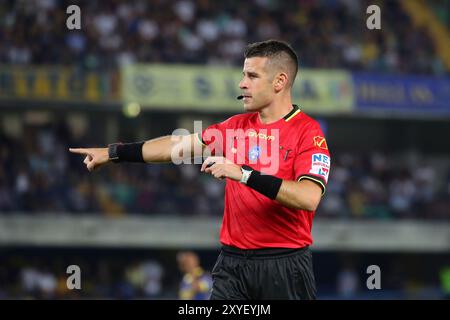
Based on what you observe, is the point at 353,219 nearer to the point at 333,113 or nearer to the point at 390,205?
the point at 390,205

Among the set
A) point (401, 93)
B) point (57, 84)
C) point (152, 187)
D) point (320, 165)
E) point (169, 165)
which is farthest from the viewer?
point (401, 93)

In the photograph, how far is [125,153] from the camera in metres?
6.77

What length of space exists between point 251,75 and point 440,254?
23506mm

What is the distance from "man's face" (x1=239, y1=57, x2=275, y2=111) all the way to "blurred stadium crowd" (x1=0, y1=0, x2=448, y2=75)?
19.1 metres

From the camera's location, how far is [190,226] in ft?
82.9

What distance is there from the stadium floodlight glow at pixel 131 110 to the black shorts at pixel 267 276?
A: 19.8 meters

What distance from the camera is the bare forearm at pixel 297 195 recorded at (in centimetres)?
606

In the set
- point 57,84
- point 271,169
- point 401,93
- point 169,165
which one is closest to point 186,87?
point 169,165

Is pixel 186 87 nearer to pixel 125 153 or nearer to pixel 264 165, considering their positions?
pixel 125 153

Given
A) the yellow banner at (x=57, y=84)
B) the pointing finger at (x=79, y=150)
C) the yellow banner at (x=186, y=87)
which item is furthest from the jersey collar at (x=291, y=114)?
the yellow banner at (x=186, y=87)

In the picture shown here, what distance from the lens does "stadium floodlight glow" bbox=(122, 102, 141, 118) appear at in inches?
1029

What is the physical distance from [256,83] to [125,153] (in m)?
1.06

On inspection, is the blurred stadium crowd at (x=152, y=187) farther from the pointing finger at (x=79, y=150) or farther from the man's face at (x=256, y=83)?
the man's face at (x=256, y=83)
